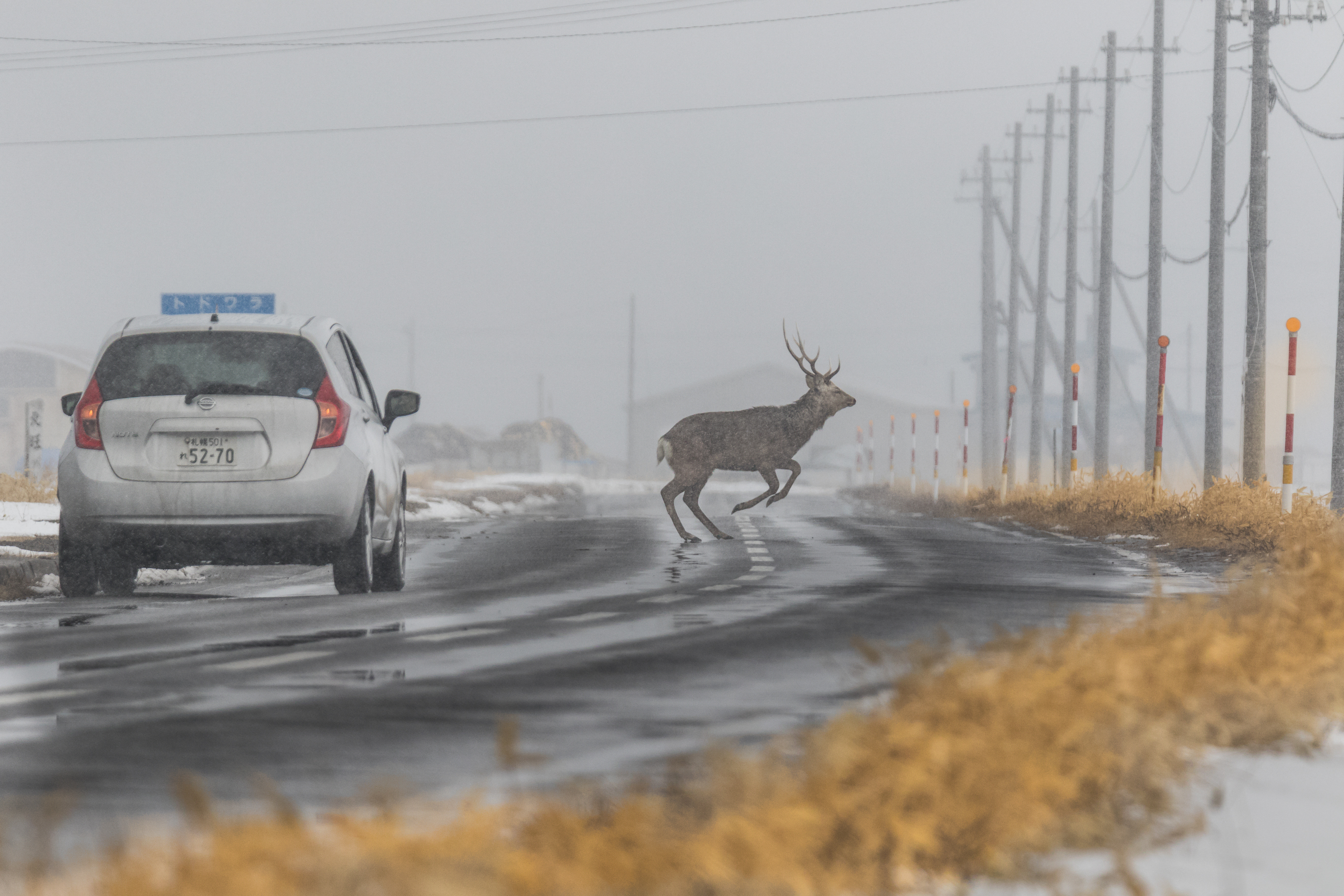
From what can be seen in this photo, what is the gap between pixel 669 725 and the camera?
6.11m

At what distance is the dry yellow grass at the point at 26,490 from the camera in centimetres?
2258

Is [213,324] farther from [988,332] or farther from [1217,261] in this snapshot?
[988,332]

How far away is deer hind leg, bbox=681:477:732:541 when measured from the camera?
20.6 metres

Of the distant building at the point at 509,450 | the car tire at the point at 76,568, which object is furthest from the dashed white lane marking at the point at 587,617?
the distant building at the point at 509,450

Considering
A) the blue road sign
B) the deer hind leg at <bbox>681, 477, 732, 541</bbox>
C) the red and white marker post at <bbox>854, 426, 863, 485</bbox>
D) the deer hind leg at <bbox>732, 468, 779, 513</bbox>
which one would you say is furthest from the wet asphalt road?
the red and white marker post at <bbox>854, 426, 863, 485</bbox>

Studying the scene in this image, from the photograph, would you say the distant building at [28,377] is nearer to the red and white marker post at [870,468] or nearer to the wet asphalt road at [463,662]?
the red and white marker post at [870,468]

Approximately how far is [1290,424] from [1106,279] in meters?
21.9

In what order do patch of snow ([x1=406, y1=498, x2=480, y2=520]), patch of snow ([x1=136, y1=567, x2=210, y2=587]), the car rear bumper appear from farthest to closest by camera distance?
patch of snow ([x1=406, y1=498, x2=480, y2=520])
patch of snow ([x1=136, y1=567, x2=210, y2=587])
the car rear bumper

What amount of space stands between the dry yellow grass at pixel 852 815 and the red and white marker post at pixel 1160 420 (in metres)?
16.3

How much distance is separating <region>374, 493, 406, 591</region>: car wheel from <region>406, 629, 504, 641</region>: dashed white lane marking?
359 cm

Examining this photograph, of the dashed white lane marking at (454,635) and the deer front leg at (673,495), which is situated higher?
the dashed white lane marking at (454,635)

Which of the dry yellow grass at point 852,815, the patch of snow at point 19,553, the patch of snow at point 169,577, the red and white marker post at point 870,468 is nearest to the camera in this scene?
→ the dry yellow grass at point 852,815

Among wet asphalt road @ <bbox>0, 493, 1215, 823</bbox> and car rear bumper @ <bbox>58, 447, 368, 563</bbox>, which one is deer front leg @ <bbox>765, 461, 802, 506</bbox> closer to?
wet asphalt road @ <bbox>0, 493, 1215, 823</bbox>

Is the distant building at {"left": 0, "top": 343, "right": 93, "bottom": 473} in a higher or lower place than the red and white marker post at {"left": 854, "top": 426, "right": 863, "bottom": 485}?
higher
